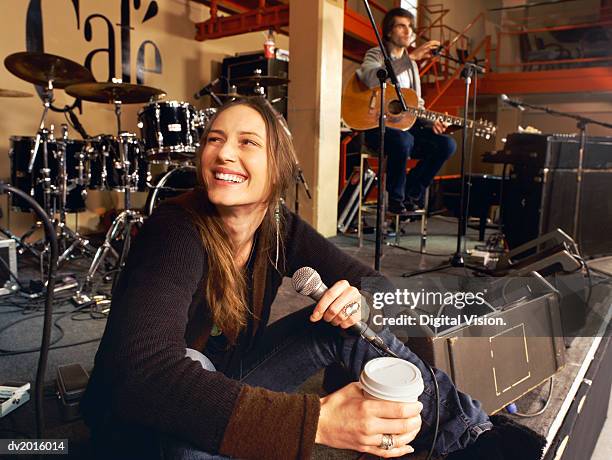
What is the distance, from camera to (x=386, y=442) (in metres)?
0.79

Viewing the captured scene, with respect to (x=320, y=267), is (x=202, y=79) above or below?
above

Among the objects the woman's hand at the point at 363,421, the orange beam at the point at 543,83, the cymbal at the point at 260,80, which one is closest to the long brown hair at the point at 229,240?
the woman's hand at the point at 363,421

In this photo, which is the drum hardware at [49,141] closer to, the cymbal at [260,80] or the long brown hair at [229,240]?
the cymbal at [260,80]

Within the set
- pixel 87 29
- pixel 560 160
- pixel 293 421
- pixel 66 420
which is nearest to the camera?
pixel 293 421

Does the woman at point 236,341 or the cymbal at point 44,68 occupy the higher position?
the cymbal at point 44,68

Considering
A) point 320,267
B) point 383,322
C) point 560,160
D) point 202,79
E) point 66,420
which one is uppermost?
point 202,79

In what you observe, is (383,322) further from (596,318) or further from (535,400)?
(596,318)

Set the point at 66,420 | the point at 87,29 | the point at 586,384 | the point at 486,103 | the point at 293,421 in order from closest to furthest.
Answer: the point at 293,421 → the point at 66,420 → the point at 586,384 → the point at 87,29 → the point at 486,103

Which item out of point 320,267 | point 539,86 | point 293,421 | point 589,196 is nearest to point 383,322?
point 320,267

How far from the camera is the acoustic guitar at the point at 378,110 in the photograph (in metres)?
3.64

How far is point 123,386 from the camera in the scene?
83cm

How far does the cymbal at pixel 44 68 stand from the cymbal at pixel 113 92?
0.14 metres

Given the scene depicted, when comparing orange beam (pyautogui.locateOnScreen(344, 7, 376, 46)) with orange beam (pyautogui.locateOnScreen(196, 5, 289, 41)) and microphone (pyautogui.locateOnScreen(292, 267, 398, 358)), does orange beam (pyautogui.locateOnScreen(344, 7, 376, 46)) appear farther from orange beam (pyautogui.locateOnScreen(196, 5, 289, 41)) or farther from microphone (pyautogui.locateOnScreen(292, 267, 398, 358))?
microphone (pyautogui.locateOnScreen(292, 267, 398, 358))

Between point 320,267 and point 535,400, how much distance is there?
37.6 inches
